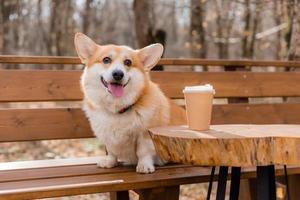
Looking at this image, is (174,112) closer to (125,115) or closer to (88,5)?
(125,115)

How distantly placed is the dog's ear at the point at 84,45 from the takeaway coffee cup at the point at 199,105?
727 millimetres

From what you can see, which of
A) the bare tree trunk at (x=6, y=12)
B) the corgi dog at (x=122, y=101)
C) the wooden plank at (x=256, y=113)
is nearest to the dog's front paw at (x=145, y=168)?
the corgi dog at (x=122, y=101)

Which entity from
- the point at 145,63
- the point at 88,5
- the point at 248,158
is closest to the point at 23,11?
the point at 88,5

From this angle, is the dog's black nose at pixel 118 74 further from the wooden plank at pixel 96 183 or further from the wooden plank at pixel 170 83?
the wooden plank at pixel 170 83

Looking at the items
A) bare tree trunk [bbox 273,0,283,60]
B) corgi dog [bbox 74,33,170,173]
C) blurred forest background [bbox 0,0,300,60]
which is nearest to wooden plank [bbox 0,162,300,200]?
corgi dog [bbox 74,33,170,173]

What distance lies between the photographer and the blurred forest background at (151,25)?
6082 mm

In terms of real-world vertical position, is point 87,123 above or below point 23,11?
below

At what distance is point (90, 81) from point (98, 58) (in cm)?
13

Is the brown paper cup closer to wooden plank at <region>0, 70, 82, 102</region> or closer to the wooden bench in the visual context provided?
the wooden bench

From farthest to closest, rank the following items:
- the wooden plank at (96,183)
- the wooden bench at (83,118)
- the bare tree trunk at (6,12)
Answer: the bare tree trunk at (6,12) → the wooden bench at (83,118) → the wooden plank at (96,183)

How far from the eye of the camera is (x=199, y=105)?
1958 millimetres

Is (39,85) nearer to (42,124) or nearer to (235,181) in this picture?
(42,124)

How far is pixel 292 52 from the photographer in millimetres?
4562

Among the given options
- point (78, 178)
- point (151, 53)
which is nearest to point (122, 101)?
point (151, 53)
